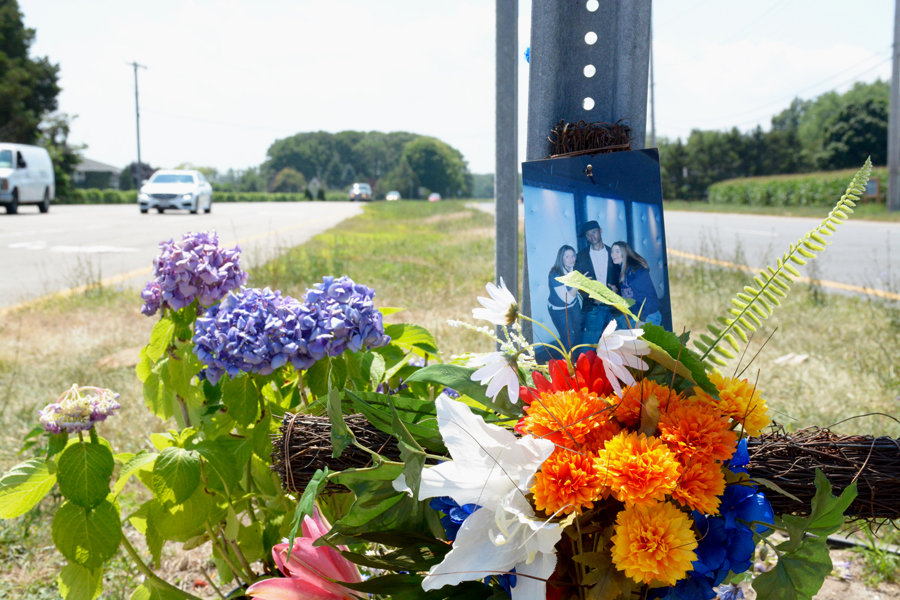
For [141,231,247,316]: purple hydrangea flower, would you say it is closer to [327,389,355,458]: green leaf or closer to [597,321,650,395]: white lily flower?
[327,389,355,458]: green leaf

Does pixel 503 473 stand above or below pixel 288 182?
below

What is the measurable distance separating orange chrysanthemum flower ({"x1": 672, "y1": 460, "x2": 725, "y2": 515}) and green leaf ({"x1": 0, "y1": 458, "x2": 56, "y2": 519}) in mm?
1250

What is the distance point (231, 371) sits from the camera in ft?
4.07

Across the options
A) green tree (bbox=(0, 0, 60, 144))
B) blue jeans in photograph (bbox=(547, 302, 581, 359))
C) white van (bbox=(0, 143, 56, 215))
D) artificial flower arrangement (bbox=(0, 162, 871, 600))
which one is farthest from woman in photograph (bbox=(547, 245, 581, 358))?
green tree (bbox=(0, 0, 60, 144))

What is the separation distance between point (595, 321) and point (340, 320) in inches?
19.3

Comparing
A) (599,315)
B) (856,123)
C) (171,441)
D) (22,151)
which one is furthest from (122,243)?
(856,123)

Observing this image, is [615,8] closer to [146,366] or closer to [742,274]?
[146,366]

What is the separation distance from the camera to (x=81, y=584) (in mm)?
1313

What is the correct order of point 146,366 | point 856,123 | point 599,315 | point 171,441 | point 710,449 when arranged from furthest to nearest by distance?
point 856,123, point 146,366, point 171,441, point 599,315, point 710,449

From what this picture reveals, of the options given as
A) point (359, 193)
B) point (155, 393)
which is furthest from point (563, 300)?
point (359, 193)

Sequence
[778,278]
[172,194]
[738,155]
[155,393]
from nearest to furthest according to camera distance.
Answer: [778,278], [155,393], [172,194], [738,155]

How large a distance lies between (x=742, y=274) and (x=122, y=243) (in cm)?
1025

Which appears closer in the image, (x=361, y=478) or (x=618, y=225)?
(x=361, y=478)

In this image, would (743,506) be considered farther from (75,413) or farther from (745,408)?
(75,413)
